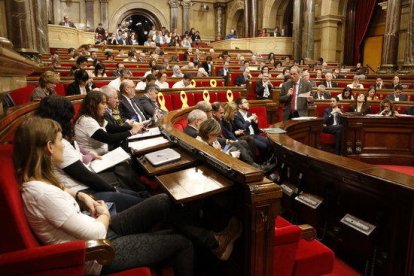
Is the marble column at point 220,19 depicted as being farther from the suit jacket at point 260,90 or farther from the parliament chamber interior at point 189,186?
the parliament chamber interior at point 189,186

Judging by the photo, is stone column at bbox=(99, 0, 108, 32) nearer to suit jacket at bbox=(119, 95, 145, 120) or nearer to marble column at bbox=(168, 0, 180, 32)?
marble column at bbox=(168, 0, 180, 32)

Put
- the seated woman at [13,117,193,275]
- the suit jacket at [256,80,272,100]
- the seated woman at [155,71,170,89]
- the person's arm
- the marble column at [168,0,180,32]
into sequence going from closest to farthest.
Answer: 1. the seated woman at [13,117,193,275]
2. the person's arm
3. the seated woman at [155,71,170,89]
4. the suit jacket at [256,80,272,100]
5. the marble column at [168,0,180,32]

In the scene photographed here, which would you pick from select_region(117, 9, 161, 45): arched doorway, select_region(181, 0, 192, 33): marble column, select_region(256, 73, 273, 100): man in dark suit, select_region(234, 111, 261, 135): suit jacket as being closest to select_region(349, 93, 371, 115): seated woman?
select_region(256, 73, 273, 100): man in dark suit

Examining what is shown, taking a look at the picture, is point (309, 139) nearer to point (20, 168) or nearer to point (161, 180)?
point (161, 180)

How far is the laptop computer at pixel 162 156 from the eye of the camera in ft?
6.90

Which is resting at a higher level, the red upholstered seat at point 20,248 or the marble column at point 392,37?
the marble column at point 392,37

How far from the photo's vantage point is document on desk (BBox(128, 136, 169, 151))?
2.61 metres

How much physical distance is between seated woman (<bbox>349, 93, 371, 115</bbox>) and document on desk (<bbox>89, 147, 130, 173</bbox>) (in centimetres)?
426

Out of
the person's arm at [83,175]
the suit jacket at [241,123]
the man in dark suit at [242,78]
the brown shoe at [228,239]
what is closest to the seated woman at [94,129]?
the person's arm at [83,175]

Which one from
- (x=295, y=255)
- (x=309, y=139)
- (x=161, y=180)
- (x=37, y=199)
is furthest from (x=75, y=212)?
(x=309, y=139)

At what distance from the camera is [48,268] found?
1.23 m

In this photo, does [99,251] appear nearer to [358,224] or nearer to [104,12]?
[358,224]

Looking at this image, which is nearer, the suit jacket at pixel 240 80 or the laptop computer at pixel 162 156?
the laptop computer at pixel 162 156

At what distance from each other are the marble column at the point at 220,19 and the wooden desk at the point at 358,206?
59.9 feet
